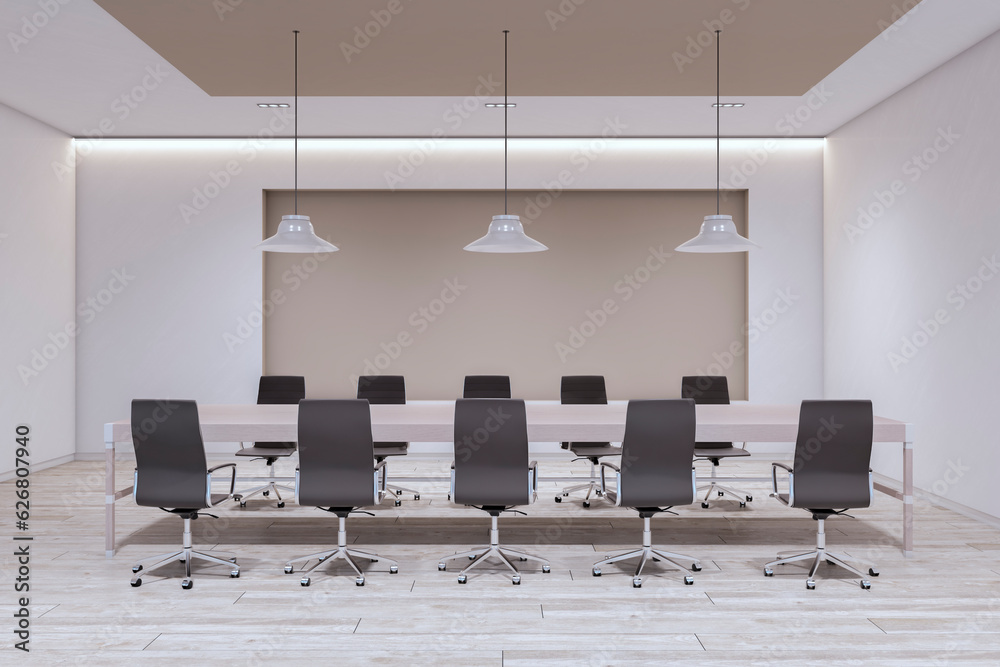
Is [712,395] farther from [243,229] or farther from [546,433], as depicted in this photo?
[243,229]

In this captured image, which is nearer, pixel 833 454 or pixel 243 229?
pixel 833 454

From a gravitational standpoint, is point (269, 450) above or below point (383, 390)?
below

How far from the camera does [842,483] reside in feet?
11.9

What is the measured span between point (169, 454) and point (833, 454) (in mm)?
3679

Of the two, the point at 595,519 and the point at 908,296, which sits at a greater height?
the point at 908,296

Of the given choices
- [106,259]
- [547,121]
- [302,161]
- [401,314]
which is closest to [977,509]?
[547,121]

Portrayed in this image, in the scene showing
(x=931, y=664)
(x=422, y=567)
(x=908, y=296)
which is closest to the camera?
(x=931, y=664)

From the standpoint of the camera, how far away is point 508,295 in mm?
7602

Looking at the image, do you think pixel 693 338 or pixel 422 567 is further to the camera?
pixel 693 338

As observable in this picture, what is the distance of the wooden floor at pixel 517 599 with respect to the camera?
2.89 meters

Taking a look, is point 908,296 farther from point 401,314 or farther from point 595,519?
point 401,314

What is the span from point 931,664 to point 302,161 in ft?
23.2

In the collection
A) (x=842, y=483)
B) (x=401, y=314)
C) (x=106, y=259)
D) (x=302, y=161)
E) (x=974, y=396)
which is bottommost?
(x=842, y=483)

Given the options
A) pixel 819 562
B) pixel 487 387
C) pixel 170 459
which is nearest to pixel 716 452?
pixel 819 562
